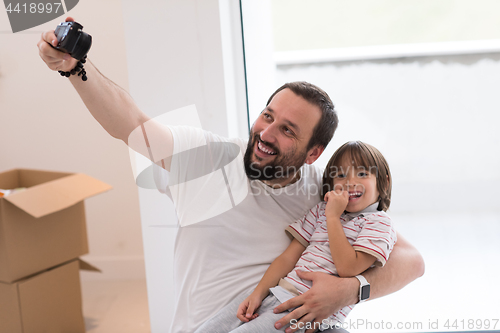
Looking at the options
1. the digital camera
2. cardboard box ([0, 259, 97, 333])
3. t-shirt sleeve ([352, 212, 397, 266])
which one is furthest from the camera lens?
cardboard box ([0, 259, 97, 333])

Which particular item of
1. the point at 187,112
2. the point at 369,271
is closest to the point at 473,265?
the point at 369,271

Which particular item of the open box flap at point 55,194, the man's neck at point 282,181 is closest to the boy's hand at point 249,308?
the man's neck at point 282,181

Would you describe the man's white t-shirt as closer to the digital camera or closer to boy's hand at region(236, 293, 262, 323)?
boy's hand at region(236, 293, 262, 323)

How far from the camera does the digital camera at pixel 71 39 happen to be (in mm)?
835

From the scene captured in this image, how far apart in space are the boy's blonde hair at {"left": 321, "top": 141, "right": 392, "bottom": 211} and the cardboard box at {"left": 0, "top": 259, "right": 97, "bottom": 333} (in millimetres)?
1158

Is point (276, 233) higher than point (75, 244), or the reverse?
point (276, 233)

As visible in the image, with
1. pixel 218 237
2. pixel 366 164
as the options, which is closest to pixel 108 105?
pixel 218 237

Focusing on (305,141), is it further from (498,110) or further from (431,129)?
(498,110)

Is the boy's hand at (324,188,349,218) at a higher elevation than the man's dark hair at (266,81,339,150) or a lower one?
lower

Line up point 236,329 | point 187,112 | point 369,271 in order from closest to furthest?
point 236,329 → point 369,271 → point 187,112

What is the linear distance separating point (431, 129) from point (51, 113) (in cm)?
181

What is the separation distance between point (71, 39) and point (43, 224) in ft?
3.43

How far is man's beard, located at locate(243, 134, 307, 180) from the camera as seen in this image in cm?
116

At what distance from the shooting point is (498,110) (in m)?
1.42
